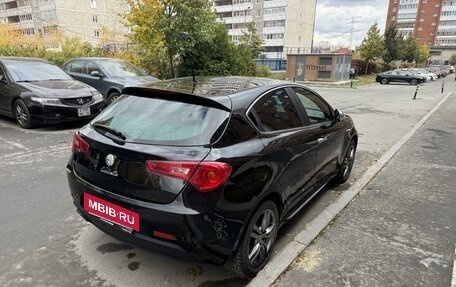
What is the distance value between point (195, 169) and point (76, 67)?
1018 cm

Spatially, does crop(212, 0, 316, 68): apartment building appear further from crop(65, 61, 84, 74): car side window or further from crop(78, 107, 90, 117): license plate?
crop(78, 107, 90, 117): license plate

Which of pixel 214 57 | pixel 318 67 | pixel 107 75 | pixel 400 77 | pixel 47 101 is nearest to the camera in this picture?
pixel 47 101

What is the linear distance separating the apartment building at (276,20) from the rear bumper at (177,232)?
7238 cm

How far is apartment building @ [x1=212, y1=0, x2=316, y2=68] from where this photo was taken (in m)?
73.9

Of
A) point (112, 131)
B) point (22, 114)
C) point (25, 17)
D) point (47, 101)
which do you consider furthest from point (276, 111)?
point (25, 17)

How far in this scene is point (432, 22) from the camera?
102 m

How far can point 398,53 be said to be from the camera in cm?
4756

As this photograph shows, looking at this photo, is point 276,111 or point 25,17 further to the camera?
point 25,17

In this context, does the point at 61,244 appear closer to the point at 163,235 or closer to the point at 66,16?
the point at 163,235

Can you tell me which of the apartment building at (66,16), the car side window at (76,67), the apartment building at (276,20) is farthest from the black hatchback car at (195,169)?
the apartment building at (276,20)

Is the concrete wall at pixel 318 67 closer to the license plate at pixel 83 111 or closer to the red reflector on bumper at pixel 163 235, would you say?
the license plate at pixel 83 111

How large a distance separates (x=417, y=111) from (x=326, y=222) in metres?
11.9

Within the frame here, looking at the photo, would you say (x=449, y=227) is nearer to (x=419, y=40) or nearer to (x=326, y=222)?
(x=326, y=222)

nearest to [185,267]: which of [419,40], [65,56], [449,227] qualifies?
[449,227]
